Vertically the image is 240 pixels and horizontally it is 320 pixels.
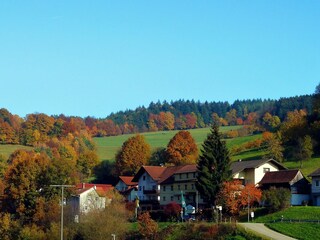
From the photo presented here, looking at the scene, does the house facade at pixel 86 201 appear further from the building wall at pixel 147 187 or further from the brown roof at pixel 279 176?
the brown roof at pixel 279 176

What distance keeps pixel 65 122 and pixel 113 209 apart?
12067cm

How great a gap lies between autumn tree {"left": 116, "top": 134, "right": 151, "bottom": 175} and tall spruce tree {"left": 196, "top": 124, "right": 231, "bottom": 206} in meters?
46.4

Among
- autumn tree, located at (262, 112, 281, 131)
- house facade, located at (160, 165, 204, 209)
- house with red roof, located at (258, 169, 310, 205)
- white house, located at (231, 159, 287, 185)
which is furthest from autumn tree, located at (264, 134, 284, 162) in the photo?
autumn tree, located at (262, 112, 281, 131)

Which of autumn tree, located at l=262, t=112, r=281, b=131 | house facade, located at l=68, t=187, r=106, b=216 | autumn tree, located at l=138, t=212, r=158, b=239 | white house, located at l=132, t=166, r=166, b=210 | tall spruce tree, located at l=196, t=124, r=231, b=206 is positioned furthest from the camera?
autumn tree, located at l=262, t=112, r=281, b=131

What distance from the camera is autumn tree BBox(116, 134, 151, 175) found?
124m

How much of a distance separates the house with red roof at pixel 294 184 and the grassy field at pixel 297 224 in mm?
8650

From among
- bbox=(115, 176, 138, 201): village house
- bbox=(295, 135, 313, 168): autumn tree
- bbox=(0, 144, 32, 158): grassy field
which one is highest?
bbox=(0, 144, 32, 158): grassy field

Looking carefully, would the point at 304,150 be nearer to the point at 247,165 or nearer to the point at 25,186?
the point at 247,165

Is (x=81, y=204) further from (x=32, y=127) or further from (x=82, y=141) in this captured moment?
(x=32, y=127)

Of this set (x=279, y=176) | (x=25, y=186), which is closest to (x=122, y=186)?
(x=25, y=186)

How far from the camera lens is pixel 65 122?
7598 inches

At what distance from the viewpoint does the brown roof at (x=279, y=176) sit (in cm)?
8012

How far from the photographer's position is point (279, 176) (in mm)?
82125

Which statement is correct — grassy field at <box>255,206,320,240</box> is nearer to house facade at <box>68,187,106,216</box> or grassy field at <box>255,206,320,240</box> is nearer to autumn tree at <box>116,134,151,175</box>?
house facade at <box>68,187,106,216</box>
